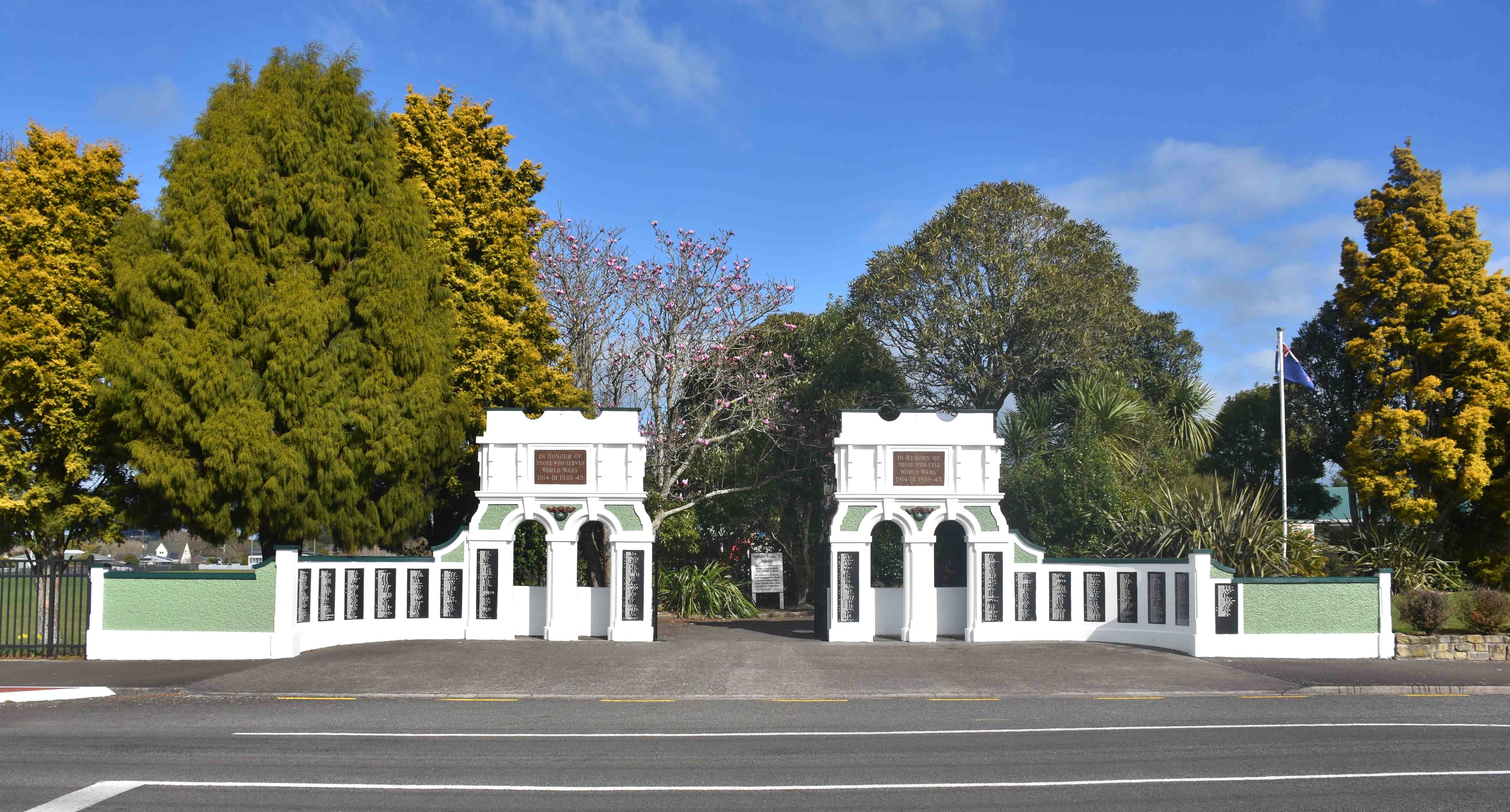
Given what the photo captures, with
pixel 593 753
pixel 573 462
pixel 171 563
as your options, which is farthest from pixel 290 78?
pixel 171 563

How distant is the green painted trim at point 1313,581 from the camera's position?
18.5m

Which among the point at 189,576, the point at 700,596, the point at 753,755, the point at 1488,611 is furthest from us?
the point at 700,596

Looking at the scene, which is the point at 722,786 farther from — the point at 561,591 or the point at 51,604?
the point at 51,604

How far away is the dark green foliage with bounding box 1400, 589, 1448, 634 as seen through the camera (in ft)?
60.9

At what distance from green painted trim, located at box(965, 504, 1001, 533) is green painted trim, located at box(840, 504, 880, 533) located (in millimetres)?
1837

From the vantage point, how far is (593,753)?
32.3ft

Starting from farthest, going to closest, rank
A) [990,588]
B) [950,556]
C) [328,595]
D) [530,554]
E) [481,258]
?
1. [950,556]
2. [530,554]
3. [481,258]
4. [990,588]
5. [328,595]

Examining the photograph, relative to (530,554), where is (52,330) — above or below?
above

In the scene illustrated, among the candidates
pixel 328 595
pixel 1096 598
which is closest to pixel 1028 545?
pixel 1096 598

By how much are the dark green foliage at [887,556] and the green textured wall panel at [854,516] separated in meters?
10.5

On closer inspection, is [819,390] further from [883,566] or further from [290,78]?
[290,78]

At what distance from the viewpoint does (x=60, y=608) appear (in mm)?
17906

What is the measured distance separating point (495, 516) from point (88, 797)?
42.7 ft

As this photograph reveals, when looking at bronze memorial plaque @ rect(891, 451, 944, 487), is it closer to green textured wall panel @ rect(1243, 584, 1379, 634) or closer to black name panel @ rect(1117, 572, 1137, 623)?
black name panel @ rect(1117, 572, 1137, 623)
